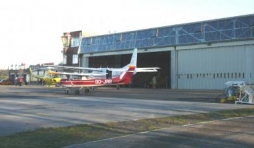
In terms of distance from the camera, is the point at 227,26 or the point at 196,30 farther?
the point at 196,30

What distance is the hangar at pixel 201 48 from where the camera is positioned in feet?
149

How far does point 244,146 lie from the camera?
9.59m

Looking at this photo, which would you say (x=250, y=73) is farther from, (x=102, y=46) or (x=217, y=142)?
(x=217, y=142)

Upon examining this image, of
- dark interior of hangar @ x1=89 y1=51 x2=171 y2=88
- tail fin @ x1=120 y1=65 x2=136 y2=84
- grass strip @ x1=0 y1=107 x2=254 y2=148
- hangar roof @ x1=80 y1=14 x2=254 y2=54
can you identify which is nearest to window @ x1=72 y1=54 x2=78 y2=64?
dark interior of hangar @ x1=89 y1=51 x2=171 y2=88

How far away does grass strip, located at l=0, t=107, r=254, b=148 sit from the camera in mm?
10125

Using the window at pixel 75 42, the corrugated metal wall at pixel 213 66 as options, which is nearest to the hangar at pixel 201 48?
the corrugated metal wall at pixel 213 66

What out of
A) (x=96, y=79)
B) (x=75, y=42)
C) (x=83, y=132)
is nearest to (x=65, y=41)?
(x=75, y=42)

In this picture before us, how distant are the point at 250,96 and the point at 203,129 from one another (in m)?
13.5

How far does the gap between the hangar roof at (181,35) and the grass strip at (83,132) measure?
3152 cm

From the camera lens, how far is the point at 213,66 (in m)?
49.0

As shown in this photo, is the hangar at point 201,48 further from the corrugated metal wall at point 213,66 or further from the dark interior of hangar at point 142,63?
the dark interior of hangar at point 142,63

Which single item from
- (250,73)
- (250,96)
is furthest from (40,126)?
(250,73)

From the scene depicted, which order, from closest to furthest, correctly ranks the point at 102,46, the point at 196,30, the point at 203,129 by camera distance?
1. the point at 203,129
2. the point at 196,30
3. the point at 102,46

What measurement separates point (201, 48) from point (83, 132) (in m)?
39.8
